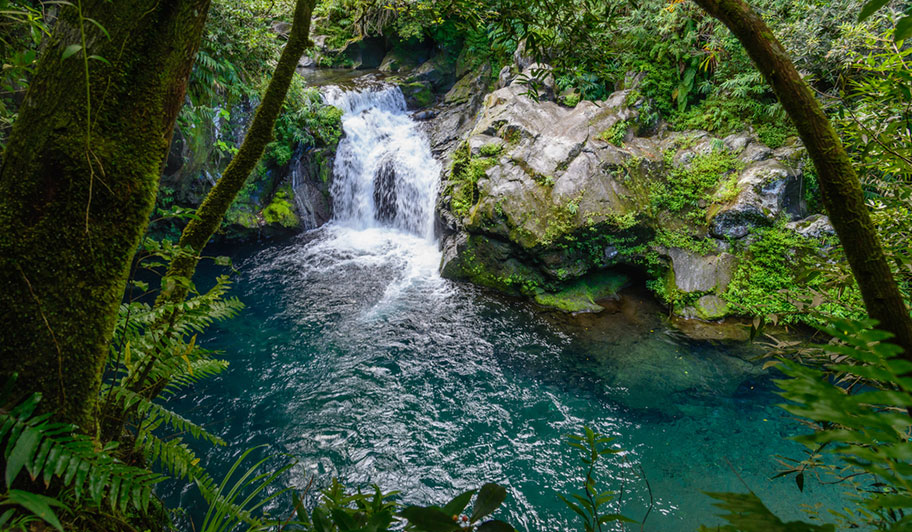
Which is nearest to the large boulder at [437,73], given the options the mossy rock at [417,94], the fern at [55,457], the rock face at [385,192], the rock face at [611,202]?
the mossy rock at [417,94]

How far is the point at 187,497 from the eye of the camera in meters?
3.51

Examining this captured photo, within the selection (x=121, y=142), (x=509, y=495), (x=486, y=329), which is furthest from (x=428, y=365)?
(x=121, y=142)

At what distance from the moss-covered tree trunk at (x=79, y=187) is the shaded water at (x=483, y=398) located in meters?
3.29

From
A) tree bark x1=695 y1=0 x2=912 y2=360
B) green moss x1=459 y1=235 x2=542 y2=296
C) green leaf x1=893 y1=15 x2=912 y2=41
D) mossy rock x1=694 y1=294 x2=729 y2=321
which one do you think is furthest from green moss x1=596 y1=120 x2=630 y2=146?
green leaf x1=893 y1=15 x2=912 y2=41

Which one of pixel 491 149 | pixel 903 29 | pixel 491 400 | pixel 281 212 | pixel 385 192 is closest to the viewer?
pixel 903 29

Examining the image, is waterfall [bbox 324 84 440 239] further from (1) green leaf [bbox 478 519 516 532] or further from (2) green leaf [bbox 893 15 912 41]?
(2) green leaf [bbox 893 15 912 41]

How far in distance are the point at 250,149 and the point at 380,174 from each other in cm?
885

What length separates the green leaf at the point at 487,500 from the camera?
92 centimetres

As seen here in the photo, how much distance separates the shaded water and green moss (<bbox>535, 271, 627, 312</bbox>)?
13.0 inches

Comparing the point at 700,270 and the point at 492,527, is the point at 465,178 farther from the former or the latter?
the point at 492,527

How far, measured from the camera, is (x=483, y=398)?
5000 mm

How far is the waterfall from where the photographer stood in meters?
10.2

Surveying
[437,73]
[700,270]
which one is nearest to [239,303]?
[700,270]

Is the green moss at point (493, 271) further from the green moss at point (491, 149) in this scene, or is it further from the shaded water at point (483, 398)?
the green moss at point (491, 149)
